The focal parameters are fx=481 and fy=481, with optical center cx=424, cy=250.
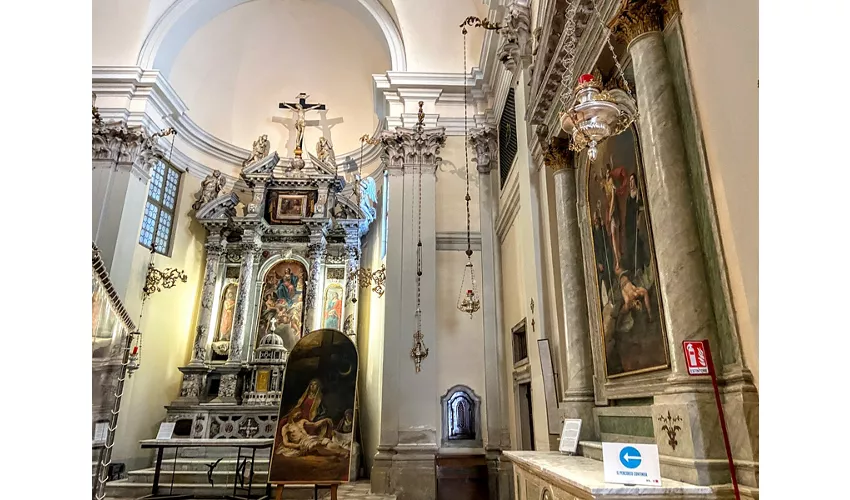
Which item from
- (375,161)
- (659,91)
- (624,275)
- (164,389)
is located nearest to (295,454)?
(624,275)

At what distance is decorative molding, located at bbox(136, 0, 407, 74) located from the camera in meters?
10.8

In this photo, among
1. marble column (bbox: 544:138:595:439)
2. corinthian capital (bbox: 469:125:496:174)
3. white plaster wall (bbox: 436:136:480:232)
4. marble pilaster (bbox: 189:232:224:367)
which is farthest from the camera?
marble pilaster (bbox: 189:232:224:367)

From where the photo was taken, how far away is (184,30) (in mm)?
11883

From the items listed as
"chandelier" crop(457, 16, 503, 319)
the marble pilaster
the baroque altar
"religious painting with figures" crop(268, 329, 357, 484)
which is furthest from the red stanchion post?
the marble pilaster

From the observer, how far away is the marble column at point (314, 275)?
1147cm

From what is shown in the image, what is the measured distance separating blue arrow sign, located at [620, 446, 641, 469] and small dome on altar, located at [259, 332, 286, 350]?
963 cm

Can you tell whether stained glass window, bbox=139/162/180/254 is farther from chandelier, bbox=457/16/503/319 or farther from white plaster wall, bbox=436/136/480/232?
chandelier, bbox=457/16/503/319

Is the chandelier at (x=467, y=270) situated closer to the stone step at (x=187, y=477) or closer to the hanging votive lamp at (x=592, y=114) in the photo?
the stone step at (x=187, y=477)

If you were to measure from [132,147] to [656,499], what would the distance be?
11.5 m

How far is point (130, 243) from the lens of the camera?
1011cm

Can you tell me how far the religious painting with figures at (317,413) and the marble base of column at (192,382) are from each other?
5.55m

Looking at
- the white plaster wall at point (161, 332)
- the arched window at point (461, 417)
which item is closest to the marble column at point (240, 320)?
the white plaster wall at point (161, 332)
